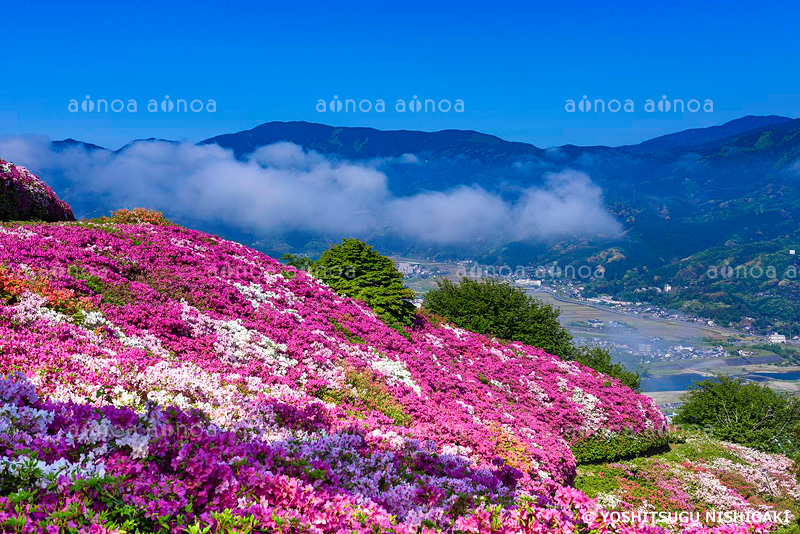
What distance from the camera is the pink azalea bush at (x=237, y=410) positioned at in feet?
14.3

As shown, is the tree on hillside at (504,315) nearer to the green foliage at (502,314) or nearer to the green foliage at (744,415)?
the green foliage at (502,314)

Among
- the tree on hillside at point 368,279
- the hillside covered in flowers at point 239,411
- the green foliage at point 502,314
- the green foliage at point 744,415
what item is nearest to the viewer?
the hillside covered in flowers at point 239,411

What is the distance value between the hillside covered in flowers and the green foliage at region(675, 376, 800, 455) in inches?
579

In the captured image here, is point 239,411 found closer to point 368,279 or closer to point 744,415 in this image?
point 368,279

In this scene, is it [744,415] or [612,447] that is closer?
[612,447]

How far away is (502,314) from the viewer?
109ft

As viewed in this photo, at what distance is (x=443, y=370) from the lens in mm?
16734

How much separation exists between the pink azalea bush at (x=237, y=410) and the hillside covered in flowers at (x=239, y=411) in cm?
3

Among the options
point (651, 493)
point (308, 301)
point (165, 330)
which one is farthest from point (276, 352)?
point (651, 493)

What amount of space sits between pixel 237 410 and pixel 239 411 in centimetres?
5

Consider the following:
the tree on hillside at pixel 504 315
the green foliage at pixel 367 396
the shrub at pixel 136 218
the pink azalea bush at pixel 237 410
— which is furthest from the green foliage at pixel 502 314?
the green foliage at pixel 367 396

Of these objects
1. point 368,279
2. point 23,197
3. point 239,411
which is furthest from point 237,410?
point 23,197

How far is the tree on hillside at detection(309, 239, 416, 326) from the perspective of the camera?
832 inches

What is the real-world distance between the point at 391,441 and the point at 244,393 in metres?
2.99
